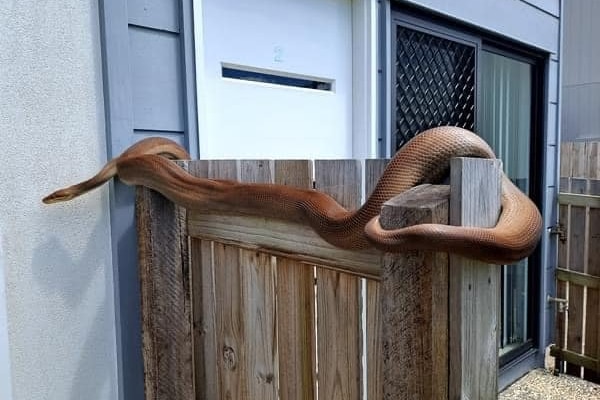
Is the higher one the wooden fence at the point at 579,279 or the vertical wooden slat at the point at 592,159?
the vertical wooden slat at the point at 592,159

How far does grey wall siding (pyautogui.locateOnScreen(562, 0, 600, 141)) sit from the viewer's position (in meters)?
5.88

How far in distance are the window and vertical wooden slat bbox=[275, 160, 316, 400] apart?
141 centimetres

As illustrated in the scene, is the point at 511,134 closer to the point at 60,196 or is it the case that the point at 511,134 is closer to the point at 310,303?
the point at 310,303

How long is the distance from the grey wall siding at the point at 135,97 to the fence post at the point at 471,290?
3.46 feet

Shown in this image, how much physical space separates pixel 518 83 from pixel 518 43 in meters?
0.40

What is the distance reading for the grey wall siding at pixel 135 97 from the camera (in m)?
1.36

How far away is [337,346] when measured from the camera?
3.07 ft

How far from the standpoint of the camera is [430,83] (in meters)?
2.59

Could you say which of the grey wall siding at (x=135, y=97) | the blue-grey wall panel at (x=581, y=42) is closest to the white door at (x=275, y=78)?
the grey wall siding at (x=135, y=97)

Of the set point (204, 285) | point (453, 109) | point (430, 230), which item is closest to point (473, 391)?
point (430, 230)

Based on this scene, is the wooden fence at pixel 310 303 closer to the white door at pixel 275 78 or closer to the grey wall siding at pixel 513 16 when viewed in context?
the white door at pixel 275 78

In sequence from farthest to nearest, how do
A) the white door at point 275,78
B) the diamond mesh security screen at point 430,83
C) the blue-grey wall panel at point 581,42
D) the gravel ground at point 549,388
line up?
the blue-grey wall panel at point 581,42 < the gravel ground at point 549,388 < the diamond mesh security screen at point 430,83 < the white door at point 275,78

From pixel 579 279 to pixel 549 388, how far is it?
85 cm

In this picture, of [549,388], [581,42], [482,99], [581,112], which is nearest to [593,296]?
[549,388]
